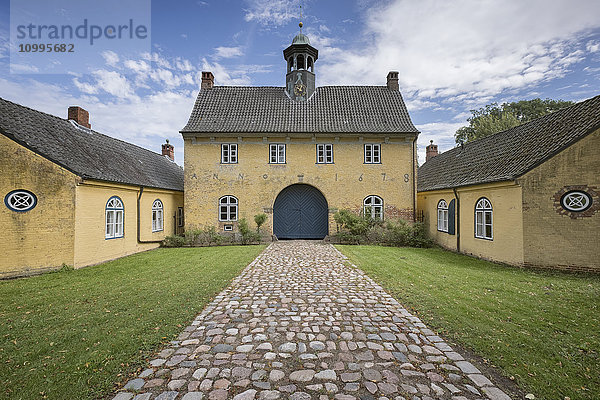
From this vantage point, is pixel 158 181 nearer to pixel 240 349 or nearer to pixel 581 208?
pixel 240 349

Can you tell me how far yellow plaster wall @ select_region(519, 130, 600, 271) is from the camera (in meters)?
9.06

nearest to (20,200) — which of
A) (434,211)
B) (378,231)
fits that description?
(378,231)

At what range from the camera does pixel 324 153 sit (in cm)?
1692

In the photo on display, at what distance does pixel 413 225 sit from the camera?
16016 mm

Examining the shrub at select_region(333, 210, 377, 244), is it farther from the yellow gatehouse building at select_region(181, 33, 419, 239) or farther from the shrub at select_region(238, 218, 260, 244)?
the shrub at select_region(238, 218, 260, 244)

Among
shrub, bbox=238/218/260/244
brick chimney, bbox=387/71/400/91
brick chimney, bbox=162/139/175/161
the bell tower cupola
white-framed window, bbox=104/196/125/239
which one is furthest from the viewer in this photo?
brick chimney, bbox=162/139/175/161

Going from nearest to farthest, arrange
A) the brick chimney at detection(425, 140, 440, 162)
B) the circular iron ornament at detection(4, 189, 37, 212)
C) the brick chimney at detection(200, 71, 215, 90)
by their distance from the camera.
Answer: the circular iron ornament at detection(4, 189, 37, 212)
the brick chimney at detection(200, 71, 215, 90)
the brick chimney at detection(425, 140, 440, 162)

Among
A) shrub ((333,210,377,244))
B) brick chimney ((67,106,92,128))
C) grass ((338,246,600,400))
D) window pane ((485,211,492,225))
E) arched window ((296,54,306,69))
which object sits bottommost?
grass ((338,246,600,400))

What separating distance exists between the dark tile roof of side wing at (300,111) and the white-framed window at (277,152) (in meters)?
0.88

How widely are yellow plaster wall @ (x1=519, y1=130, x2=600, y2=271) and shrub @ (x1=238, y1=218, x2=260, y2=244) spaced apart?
11.7 metres

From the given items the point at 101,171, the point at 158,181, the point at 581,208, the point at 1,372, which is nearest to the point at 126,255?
the point at 101,171

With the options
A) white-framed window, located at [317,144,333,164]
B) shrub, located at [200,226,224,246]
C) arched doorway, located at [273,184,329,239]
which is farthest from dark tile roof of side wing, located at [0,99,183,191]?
white-framed window, located at [317,144,333,164]

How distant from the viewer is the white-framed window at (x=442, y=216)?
14.6 metres

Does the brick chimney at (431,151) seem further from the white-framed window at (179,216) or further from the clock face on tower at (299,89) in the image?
the white-framed window at (179,216)
